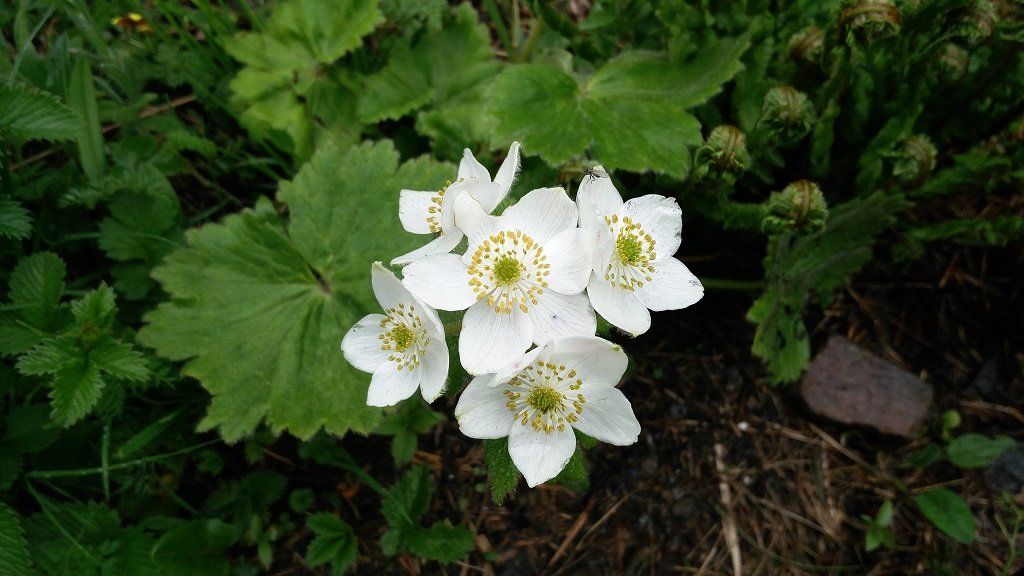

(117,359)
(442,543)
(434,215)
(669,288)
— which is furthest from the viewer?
(442,543)

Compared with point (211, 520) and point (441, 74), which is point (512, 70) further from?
point (211, 520)

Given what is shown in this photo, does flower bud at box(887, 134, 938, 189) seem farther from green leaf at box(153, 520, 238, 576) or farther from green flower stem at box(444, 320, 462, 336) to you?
green leaf at box(153, 520, 238, 576)

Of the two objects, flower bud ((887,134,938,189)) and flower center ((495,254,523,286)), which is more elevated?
flower center ((495,254,523,286))

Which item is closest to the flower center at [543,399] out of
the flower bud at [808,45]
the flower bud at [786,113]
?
the flower bud at [786,113]

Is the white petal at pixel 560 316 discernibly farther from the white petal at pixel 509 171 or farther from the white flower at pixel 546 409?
the white petal at pixel 509 171

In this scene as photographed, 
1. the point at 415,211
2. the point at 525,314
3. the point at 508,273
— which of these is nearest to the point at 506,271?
the point at 508,273

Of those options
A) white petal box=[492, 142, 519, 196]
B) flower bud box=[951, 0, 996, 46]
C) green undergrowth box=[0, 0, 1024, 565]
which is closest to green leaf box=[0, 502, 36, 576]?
green undergrowth box=[0, 0, 1024, 565]

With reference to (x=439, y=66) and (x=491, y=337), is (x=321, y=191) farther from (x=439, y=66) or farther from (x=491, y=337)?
(x=491, y=337)
